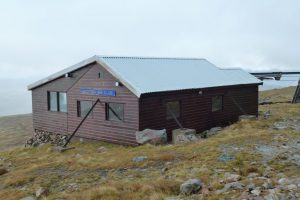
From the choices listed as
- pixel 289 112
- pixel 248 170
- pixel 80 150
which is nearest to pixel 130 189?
pixel 248 170

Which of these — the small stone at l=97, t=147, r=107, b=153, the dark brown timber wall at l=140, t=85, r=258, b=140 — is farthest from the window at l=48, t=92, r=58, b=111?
the dark brown timber wall at l=140, t=85, r=258, b=140

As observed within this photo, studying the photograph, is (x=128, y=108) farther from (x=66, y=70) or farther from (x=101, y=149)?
(x=66, y=70)

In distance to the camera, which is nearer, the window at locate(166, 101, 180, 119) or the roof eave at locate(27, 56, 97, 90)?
the window at locate(166, 101, 180, 119)

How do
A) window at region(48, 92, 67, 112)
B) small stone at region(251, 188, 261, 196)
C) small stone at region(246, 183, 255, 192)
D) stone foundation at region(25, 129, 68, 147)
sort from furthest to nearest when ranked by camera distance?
window at region(48, 92, 67, 112)
stone foundation at region(25, 129, 68, 147)
small stone at region(246, 183, 255, 192)
small stone at region(251, 188, 261, 196)

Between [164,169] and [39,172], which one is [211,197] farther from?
[39,172]

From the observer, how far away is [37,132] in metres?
30.2

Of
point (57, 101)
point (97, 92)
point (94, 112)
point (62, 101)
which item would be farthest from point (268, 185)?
point (57, 101)

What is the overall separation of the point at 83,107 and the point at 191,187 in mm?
15935

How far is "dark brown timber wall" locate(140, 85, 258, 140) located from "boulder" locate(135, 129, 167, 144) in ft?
2.21

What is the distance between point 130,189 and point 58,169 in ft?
19.5

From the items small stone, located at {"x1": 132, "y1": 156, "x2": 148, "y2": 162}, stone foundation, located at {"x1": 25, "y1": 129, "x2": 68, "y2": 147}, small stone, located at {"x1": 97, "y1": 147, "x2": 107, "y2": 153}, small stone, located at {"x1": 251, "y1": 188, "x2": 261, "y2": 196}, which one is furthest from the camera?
stone foundation, located at {"x1": 25, "y1": 129, "x2": 68, "y2": 147}

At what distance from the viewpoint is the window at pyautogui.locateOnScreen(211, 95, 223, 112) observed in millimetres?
26583

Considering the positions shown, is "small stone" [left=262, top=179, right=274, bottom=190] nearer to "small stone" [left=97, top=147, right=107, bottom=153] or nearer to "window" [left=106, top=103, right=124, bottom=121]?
"small stone" [left=97, top=147, right=107, bottom=153]

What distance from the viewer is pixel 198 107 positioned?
24969mm
